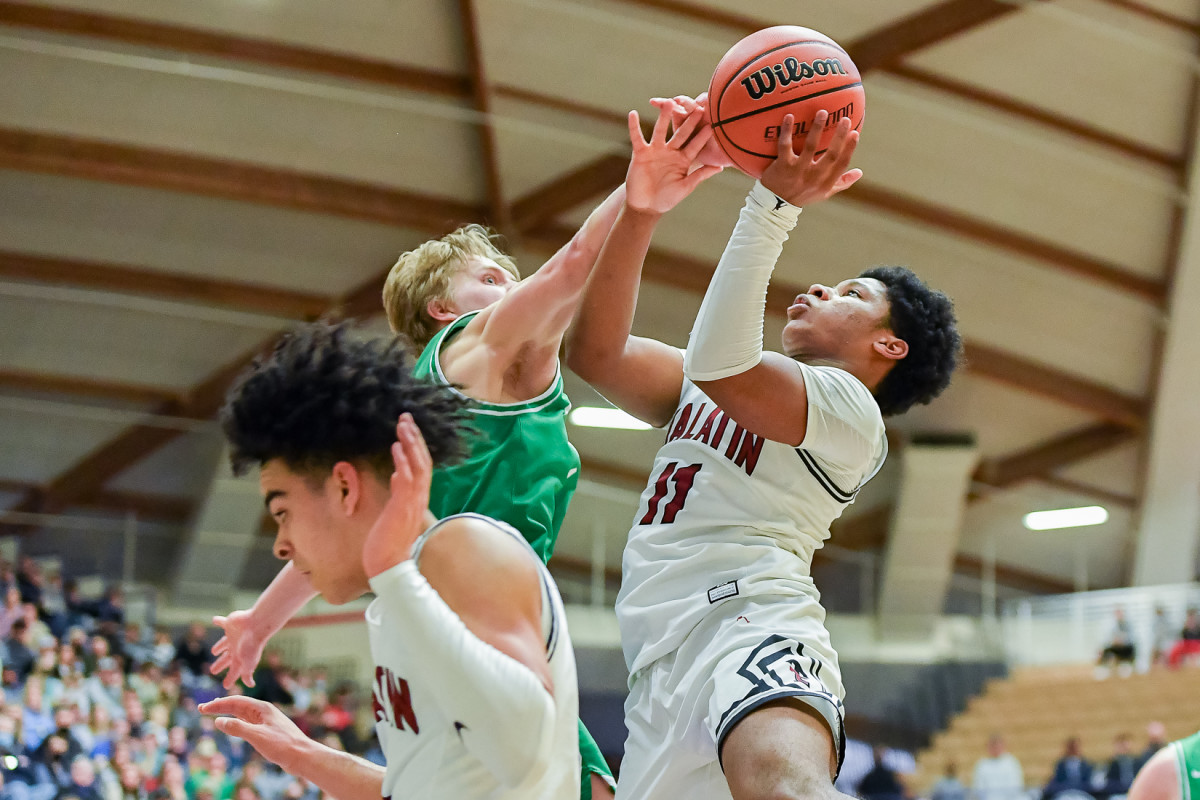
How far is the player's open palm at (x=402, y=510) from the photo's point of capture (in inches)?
92.4

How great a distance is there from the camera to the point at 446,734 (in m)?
2.46

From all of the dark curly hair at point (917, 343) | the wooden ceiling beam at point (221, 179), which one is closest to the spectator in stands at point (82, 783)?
the wooden ceiling beam at point (221, 179)

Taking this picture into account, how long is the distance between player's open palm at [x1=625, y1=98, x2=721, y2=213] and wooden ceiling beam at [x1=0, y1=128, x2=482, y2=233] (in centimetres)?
1221

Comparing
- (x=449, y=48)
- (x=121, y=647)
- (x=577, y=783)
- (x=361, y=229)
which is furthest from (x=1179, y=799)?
(x=361, y=229)

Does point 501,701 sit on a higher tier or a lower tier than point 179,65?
lower

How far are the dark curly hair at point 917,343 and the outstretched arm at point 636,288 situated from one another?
2.20 feet

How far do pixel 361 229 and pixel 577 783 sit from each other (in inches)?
614

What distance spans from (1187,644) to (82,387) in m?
15.3

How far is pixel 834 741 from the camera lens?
3.55m

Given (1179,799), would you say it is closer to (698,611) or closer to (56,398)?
(698,611)

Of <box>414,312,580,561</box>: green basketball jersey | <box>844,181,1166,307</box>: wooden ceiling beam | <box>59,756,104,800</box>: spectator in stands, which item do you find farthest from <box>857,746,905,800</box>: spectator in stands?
<box>414,312,580,561</box>: green basketball jersey

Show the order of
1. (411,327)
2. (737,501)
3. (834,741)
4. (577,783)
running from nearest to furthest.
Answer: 1. (577,783)
2. (834,741)
3. (737,501)
4. (411,327)

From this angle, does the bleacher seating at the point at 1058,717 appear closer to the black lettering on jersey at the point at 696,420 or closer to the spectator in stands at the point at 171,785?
the spectator in stands at the point at 171,785

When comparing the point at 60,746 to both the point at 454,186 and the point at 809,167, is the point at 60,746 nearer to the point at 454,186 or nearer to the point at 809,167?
the point at 809,167
